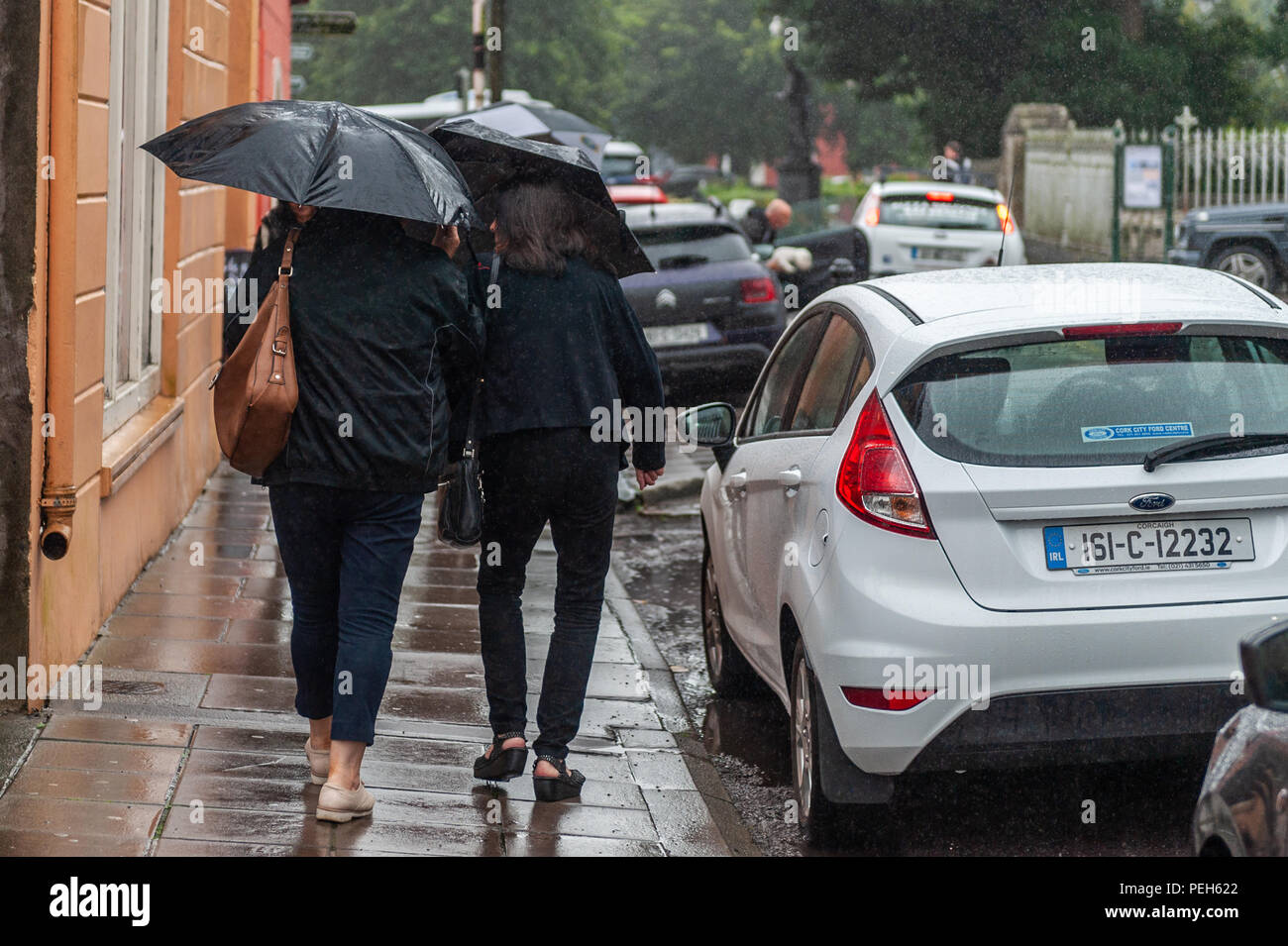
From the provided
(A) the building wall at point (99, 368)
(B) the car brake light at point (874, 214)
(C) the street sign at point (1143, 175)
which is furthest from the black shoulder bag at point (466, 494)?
(C) the street sign at point (1143, 175)

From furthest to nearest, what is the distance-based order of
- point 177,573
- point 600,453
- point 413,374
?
point 177,573 → point 600,453 → point 413,374

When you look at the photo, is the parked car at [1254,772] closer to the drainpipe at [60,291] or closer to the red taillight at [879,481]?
the red taillight at [879,481]

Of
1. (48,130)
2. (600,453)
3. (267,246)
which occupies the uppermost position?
(48,130)

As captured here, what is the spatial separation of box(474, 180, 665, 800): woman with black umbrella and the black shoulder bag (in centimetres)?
4

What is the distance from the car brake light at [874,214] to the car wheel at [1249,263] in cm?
409

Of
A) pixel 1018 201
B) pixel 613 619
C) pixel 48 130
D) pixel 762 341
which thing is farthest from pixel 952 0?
pixel 48 130

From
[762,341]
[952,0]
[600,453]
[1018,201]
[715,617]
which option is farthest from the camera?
[952,0]

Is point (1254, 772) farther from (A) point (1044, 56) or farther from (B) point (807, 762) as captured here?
(A) point (1044, 56)

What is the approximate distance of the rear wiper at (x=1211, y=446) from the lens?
4.77 metres

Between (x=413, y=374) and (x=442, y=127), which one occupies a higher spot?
(x=442, y=127)

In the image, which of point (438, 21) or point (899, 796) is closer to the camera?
point (899, 796)

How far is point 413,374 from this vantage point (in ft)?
15.8

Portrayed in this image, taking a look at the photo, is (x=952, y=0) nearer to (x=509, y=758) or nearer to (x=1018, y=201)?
(x=1018, y=201)

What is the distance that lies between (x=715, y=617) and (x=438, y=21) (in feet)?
187
